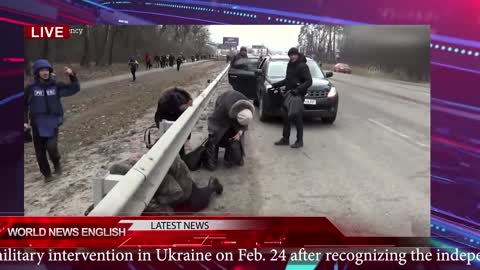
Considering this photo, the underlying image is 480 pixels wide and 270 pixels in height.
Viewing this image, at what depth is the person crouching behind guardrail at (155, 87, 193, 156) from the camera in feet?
7.71

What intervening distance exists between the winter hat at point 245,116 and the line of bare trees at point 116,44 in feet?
1.18

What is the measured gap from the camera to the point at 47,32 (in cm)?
214

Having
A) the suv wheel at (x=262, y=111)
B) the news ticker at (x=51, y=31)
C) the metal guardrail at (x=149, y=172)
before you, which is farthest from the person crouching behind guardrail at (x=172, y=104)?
the news ticker at (x=51, y=31)

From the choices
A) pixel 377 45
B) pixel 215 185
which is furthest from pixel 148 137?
pixel 377 45

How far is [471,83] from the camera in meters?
2.08

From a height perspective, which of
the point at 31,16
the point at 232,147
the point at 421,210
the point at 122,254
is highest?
the point at 31,16

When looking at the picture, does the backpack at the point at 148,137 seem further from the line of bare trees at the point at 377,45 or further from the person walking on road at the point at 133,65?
the line of bare trees at the point at 377,45

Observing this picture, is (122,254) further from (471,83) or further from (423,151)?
(471,83)

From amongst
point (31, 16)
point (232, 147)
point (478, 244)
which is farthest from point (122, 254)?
point (478, 244)

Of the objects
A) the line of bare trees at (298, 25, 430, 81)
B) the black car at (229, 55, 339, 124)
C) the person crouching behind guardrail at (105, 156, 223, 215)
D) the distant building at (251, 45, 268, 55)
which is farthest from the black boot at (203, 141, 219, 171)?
the line of bare trees at (298, 25, 430, 81)

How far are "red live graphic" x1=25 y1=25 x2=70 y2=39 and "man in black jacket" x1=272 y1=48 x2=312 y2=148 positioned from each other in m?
1.03

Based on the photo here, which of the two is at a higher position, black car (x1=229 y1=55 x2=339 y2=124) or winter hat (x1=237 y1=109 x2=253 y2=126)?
black car (x1=229 y1=55 x2=339 y2=124)

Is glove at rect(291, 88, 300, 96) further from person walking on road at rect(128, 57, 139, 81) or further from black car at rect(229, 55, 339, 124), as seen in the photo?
person walking on road at rect(128, 57, 139, 81)

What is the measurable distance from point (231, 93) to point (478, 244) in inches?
54.0
